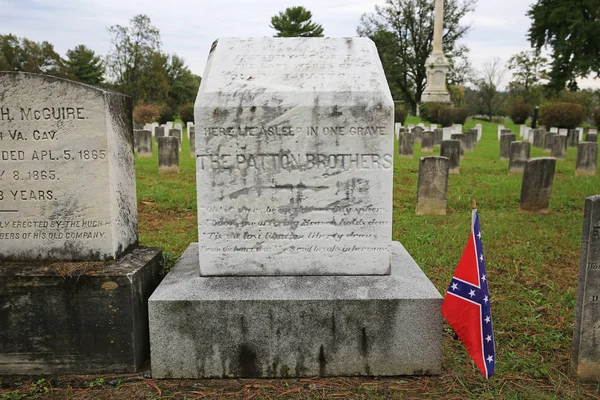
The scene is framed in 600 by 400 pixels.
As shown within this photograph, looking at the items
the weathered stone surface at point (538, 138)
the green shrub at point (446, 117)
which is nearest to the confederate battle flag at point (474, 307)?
the weathered stone surface at point (538, 138)

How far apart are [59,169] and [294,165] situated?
1584 mm

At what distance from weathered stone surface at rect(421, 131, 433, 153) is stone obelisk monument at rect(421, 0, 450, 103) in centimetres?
2208

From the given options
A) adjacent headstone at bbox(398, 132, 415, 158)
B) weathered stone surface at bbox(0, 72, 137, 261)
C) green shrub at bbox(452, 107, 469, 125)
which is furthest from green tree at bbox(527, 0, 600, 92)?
weathered stone surface at bbox(0, 72, 137, 261)

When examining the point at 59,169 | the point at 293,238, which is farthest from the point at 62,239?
the point at 293,238

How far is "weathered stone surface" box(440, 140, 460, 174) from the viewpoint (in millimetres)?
11539

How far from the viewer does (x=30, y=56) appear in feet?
146

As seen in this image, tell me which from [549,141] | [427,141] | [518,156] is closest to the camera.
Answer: [518,156]

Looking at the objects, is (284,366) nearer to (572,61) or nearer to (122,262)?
(122,262)

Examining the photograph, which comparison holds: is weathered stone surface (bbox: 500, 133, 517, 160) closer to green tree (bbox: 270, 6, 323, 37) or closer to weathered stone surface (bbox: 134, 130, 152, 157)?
weathered stone surface (bbox: 134, 130, 152, 157)

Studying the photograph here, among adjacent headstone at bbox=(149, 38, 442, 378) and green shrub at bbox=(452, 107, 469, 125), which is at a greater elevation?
green shrub at bbox=(452, 107, 469, 125)

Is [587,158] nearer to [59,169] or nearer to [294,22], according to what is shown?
[59,169]

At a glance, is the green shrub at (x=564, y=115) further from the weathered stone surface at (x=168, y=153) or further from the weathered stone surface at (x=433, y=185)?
the weathered stone surface at (x=168, y=153)

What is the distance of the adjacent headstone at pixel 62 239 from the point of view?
10.5 feet

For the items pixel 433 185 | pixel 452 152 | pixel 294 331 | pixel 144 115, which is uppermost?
pixel 144 115
